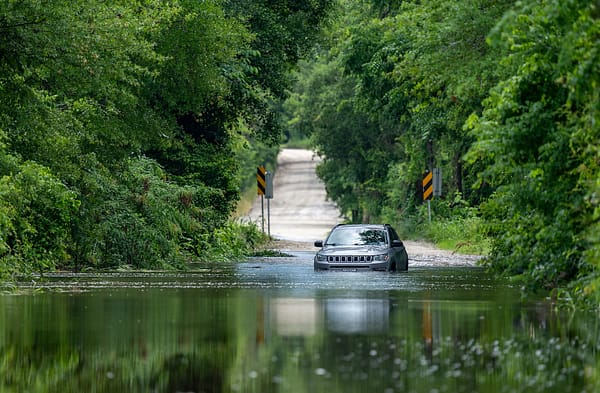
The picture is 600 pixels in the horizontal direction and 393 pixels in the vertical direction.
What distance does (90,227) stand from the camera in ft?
113

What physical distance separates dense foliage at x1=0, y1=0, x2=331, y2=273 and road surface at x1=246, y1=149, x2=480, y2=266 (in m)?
6.51

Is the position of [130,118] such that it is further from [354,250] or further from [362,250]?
[362,250]

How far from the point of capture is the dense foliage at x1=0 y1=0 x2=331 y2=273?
2733 centimetres

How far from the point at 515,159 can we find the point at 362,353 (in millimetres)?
7094

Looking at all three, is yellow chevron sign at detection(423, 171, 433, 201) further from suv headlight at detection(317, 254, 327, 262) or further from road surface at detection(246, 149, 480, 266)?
suv headlight at detection(317, 254, 327, 262)

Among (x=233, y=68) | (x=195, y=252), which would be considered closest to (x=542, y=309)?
(x=195, y=252)

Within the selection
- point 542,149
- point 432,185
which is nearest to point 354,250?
point 542,149

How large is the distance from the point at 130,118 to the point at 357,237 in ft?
26.7

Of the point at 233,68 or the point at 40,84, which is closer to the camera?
the point at 40,84

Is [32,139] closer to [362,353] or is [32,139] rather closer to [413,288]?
[413,288]

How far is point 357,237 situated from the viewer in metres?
35.0

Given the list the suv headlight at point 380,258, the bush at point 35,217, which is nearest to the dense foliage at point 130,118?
the bush at point 35,217

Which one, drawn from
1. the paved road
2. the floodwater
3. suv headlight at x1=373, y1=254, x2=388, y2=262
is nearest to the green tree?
the floodwater

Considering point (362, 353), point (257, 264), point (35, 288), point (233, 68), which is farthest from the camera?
point (233, 68)
